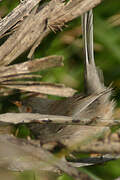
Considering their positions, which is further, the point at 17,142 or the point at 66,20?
the point at 66,20

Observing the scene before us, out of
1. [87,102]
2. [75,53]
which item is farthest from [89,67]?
[75,53]

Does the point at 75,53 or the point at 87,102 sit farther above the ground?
the point at 75,53

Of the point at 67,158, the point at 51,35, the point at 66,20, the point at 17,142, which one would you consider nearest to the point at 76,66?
the point at 51,35

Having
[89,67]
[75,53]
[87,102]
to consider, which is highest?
[75,53]

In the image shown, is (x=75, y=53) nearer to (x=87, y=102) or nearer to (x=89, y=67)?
(x=89, y=67)

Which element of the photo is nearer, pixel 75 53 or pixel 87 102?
pixel 87 102

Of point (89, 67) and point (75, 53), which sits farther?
point (75, 53)

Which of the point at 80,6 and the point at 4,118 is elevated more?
the point at 80,6

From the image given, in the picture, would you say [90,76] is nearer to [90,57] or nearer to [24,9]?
[90,57]
